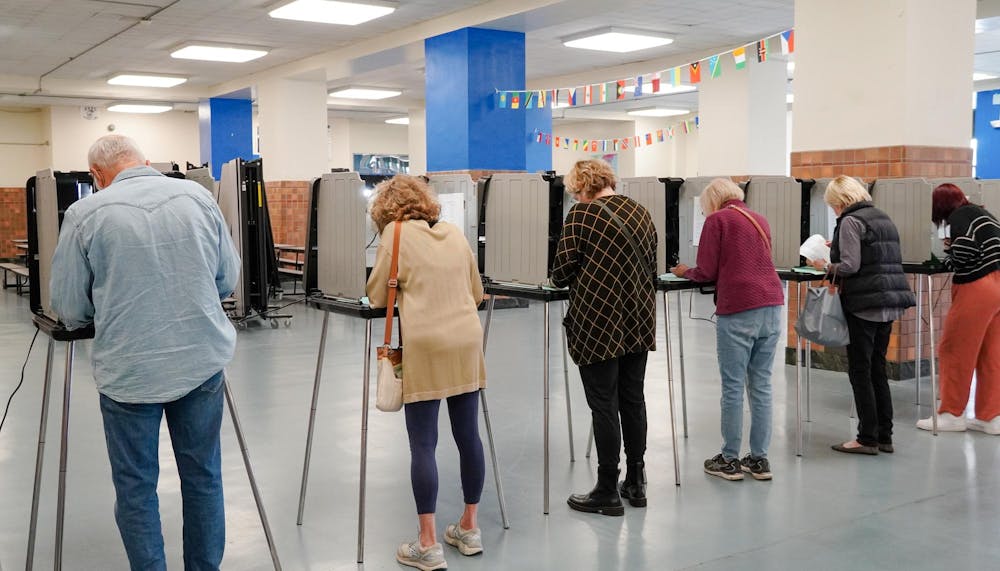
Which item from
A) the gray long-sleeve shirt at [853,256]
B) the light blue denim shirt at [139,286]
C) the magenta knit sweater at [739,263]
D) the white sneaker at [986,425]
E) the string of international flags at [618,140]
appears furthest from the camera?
the string of international flags at [618,140]

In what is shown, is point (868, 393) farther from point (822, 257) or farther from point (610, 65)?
point (610, 65)

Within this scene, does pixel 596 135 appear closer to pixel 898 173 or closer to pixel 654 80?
pixel 654 80

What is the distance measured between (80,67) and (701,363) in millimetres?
10541

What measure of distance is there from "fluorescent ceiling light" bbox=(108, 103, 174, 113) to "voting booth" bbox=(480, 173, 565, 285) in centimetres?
1399

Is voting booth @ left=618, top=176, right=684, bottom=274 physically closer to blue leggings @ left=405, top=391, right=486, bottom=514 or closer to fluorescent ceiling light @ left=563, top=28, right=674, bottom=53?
blue leggings @ left=405, top=391, right=486, bottom=514

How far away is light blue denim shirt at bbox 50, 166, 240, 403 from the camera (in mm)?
2334

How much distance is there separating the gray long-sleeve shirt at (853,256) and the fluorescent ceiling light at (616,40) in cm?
690

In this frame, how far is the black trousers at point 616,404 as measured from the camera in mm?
3334

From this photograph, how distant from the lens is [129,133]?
57.8ft

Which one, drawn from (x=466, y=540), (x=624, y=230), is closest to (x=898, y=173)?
(x=624, y=230)

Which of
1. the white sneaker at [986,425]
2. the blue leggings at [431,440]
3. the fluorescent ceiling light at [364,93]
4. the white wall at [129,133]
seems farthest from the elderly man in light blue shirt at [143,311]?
the white wall at [129,133]

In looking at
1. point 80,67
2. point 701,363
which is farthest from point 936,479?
point 80,67

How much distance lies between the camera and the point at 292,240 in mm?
13625

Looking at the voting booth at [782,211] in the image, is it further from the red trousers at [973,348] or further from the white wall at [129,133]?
the white wall at [129,133]
